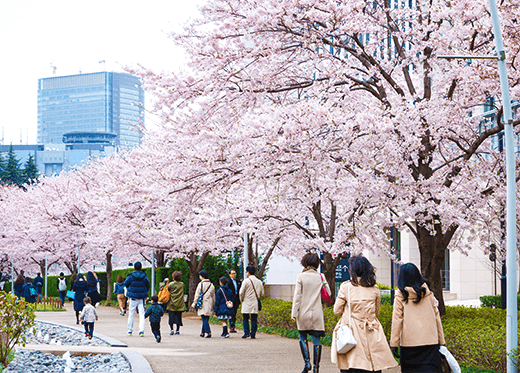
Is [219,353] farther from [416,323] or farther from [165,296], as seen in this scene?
[416,323]

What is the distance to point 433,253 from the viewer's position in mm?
11906

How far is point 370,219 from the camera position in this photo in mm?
11703

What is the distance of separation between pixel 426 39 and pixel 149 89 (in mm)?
4963

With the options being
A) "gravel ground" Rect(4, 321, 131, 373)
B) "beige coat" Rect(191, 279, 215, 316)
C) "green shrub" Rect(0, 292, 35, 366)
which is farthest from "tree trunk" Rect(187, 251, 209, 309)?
"green shrub" Rect(0, 292, 35, 366)

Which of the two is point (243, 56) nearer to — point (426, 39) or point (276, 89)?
point (276, 89)

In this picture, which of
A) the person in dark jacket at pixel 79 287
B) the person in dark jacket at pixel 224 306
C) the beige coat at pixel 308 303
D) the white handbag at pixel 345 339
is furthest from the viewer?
the person in dark jacket at pixel 79 287

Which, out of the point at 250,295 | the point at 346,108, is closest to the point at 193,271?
the point at 250,295

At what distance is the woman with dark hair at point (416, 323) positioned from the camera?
6.95m

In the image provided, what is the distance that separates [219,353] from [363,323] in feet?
20.2

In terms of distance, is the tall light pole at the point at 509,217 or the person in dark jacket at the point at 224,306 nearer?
the tall light pole at the point at 509,217

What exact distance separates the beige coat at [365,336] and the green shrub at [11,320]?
17.6 feet

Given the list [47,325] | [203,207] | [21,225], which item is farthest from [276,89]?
[21,225]

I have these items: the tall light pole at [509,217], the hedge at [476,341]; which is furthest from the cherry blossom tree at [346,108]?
the tall light pole at [509,217]

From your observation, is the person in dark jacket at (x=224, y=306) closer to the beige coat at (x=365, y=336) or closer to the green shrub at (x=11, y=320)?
the green shrub at (x=11, y=320)
